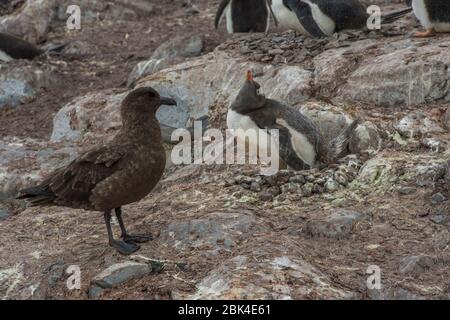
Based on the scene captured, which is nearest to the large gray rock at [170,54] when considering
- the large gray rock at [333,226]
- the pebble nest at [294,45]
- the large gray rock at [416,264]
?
the pebble nest at [294,45]

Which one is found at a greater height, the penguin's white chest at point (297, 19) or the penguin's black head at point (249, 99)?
the penguin's white chest at point (297, 19)

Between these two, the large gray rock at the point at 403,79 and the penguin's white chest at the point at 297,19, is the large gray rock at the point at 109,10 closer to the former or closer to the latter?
the penguin's white chest at the point at 297,19

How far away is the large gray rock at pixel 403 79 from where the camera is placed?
300 inches

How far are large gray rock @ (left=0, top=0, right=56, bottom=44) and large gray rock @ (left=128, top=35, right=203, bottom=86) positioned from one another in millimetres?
3700

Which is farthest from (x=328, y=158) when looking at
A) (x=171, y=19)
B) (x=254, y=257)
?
(x=171, y=19)

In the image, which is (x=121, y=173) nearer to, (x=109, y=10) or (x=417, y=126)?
(x=417, y=126)

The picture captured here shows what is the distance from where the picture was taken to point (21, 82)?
1127 centimetres

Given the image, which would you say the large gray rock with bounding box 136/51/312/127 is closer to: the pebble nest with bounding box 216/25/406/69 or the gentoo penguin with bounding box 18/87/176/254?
the pebble nest with bounding box 216/25/406/69

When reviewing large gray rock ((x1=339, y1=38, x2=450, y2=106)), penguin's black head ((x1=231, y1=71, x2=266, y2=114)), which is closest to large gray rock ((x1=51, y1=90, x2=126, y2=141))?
penguin's black head ((x1=231, y1=71, x2=266, y2=114))

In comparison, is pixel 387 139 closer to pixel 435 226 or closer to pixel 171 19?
pixel 435 226

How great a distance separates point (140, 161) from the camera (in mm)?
5105

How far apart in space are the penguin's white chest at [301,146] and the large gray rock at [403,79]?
133 cm

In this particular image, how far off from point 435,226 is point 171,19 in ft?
29.7

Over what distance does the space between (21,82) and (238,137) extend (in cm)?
534
